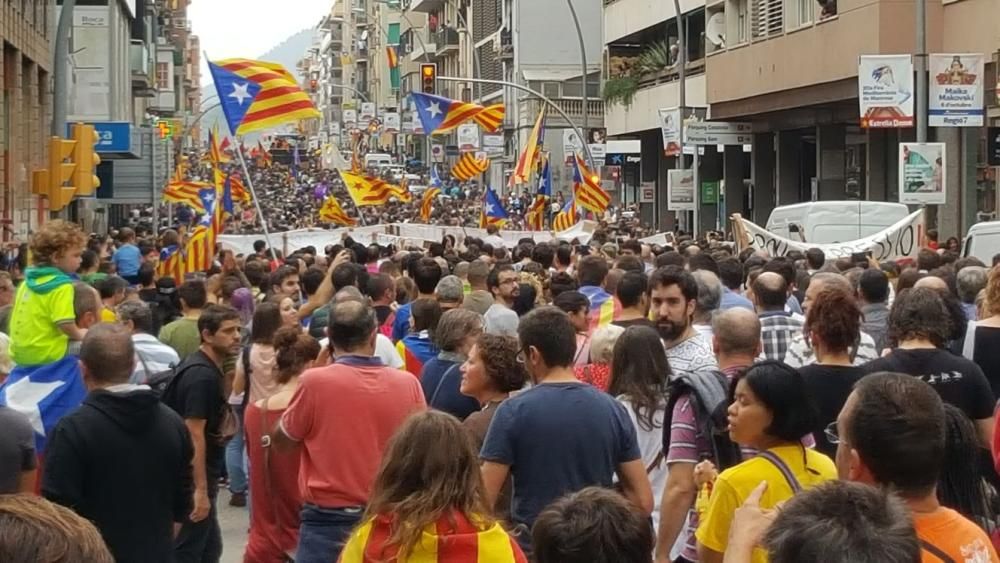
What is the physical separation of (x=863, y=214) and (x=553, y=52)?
53.9 metres

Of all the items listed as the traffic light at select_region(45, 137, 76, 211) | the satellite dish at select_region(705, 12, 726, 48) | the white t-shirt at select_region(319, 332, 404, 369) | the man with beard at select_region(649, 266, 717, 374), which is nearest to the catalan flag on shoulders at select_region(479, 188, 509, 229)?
the satellite dish at select_region(705, 12, 726, 48)

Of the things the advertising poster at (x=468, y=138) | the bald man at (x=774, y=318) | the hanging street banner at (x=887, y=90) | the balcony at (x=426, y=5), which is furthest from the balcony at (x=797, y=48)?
the balcony at (x=426, y=5)

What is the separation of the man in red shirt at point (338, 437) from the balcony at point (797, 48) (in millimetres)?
24916

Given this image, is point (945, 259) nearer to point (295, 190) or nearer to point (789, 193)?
point (789, 193)

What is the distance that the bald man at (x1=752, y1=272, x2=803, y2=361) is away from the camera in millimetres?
9172

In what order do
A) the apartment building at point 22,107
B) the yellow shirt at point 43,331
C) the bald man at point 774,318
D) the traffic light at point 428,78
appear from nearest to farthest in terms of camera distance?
the bald man at point 774,318 < the yellow shirt at point 43,331 < the apartment building at point 22,107 < the traffic light at point 428,78

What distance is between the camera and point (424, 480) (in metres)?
4.67

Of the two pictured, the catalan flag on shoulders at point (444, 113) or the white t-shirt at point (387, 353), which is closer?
the white t-shirt at point (387, 353)

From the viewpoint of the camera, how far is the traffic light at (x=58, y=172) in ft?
64.7

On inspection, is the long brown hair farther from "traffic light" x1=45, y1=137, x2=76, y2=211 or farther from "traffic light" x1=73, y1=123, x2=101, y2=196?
"traffic light" x1=73, y1=123, x2=101, y2=196

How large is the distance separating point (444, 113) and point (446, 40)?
6703cm

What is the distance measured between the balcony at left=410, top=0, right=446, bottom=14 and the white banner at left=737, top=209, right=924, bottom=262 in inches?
3202

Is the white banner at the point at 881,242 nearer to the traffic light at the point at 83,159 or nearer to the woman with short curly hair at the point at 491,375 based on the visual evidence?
the traffic light at the point at 83,159

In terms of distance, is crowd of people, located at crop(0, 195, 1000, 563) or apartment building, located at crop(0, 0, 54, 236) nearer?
crowd of people, located at crop(0, 195, 1000, 563)
